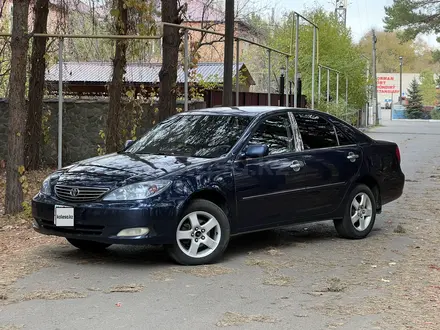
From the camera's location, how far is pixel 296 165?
8.61 m

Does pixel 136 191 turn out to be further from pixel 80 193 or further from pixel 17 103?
pixel 17 103

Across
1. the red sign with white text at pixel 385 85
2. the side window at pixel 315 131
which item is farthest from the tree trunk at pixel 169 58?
the red sign with white text at pixel 385 85

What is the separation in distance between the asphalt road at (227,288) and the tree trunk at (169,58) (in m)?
5.22

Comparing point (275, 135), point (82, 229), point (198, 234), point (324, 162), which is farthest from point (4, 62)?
point (198, 234)

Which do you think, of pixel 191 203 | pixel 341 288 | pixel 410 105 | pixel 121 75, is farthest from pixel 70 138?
pixel 410 105

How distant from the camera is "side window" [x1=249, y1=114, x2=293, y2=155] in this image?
28.0 ft

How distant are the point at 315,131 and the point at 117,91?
270 inches

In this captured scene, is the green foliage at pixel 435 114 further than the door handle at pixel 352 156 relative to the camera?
Yes

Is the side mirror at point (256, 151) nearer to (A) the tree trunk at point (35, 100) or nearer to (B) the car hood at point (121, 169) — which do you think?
(B) the car hood at point (121, 169)

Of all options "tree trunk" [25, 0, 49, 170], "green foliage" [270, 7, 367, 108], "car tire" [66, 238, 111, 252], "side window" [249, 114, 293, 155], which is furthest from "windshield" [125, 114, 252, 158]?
"green foliage" [270, 7, 367, 108]

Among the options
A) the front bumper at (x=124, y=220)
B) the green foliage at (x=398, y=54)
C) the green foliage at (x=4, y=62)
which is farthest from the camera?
the green foliage at (x=398, y=54)

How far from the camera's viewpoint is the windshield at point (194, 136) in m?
8.27

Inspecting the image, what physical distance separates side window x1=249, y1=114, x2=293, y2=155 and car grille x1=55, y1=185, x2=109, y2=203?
183cm

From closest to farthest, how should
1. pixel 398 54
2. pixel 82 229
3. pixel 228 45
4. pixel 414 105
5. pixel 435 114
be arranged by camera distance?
pixel 82 229
pixel 228 45
pixel 435 114
pixel 414 105
pixel 398 54
